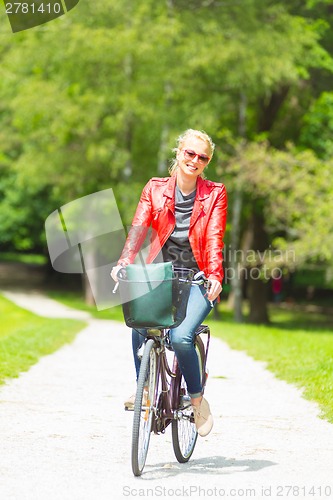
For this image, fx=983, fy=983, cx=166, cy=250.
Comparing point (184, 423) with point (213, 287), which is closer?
point (213, 287)

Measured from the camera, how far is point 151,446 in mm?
6496

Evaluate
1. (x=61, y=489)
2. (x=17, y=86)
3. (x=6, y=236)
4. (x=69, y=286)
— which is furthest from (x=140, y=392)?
(x=69, y=286)

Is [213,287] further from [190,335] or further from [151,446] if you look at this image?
[151,446]

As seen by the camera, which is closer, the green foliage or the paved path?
the paved path

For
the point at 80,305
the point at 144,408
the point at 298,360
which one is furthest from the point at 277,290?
the point at 144,408

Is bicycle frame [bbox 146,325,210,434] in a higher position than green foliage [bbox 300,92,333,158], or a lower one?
higher

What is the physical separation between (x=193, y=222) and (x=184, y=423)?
1282mm

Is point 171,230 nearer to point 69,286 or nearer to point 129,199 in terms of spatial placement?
point 129,199

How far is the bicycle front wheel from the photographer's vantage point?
5.38 m

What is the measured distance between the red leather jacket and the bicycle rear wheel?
2.02ft

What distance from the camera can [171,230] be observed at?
5902mm

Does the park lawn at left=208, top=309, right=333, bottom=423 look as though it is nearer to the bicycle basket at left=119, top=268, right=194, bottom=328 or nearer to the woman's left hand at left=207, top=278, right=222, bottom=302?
the woman's left hand at left=207, top=278, right=222, bottom=302

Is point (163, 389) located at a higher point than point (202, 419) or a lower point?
higher

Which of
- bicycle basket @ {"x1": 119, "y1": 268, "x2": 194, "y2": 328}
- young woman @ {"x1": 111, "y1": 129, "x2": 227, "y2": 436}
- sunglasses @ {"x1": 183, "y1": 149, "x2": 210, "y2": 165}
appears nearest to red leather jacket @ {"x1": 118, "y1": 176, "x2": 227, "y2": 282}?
young woman @ {"x1": 111, "y1": 129, "x2": 227, "y2": 436}
